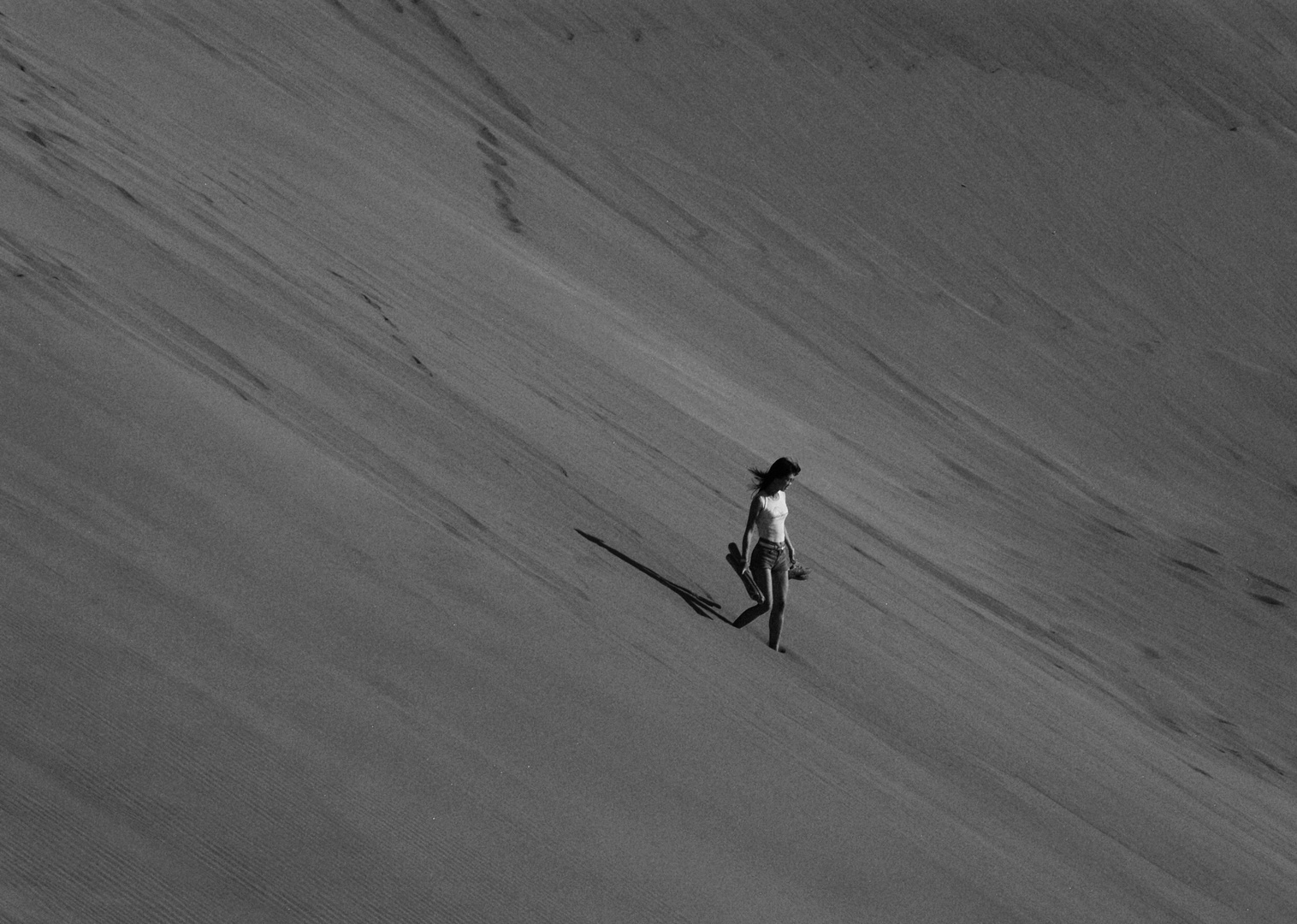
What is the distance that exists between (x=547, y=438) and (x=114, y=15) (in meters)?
6.48

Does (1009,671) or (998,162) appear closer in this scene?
(1009,671)

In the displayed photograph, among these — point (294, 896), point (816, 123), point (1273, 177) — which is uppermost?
point (1273, 177)

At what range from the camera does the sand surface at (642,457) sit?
6.02 metres

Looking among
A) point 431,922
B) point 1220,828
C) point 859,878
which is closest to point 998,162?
point 1220,828

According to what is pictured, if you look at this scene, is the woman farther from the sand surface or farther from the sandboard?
the sand surface

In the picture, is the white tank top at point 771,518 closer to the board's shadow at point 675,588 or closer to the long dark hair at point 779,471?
the long dark hair at point 779,471

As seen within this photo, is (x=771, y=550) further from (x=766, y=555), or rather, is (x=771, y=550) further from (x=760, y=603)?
(x=760, y=603)

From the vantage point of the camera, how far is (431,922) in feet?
18.1

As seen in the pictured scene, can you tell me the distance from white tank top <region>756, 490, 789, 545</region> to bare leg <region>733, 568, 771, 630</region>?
18cm

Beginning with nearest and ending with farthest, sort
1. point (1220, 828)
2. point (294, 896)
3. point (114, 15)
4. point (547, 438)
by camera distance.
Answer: point (294, 896) < point (1220, 828) < point (547, 438) < point (114, 15)

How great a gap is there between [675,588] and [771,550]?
685 millimetres

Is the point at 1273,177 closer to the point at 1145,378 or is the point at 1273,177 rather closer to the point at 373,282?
the point at 1145,378

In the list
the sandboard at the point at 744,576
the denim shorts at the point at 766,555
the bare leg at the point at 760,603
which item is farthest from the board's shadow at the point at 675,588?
the denim shorts at the point at 766,555

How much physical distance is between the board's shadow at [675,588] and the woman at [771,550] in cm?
24
